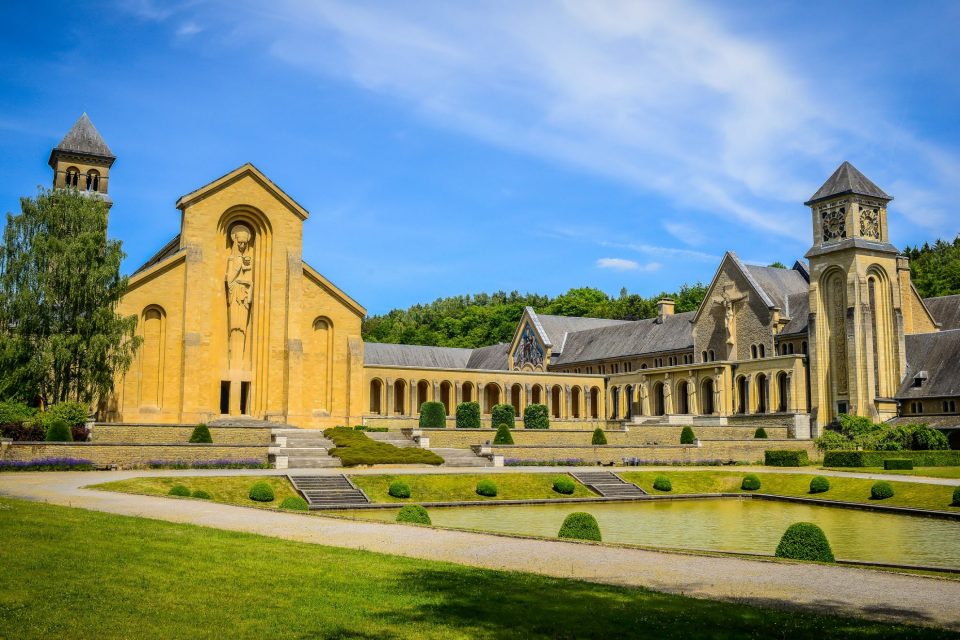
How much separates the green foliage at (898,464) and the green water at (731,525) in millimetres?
10554

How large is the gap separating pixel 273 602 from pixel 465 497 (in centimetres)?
2272

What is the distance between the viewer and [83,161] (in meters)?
74.8

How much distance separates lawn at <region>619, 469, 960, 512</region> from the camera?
31672 millimetres

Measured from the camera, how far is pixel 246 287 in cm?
5053

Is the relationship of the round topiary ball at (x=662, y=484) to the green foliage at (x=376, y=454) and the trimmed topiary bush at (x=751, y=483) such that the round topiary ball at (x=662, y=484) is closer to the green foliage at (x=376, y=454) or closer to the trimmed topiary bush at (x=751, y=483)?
the trimmed topiary bush at (x=751, y=483)

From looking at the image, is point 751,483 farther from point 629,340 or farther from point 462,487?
point 629,340

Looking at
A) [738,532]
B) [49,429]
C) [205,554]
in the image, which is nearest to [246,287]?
[49,429]

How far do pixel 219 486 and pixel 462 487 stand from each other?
30.8 feet

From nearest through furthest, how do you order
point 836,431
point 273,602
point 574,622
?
1. point 574,622
2. point 273,602
3. point 836,431

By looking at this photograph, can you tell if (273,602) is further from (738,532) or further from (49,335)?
(49,335)

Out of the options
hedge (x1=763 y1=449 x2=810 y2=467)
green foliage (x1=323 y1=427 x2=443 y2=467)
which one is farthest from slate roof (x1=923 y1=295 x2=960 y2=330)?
green foliage (x1=323 y1=427 x2=443 y2=467)

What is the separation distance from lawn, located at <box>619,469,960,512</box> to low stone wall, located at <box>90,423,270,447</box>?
61.7ft

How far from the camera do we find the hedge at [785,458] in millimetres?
46000

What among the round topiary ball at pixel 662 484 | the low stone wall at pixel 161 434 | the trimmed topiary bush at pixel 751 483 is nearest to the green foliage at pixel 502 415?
the low stone wall at pixel 161 434
